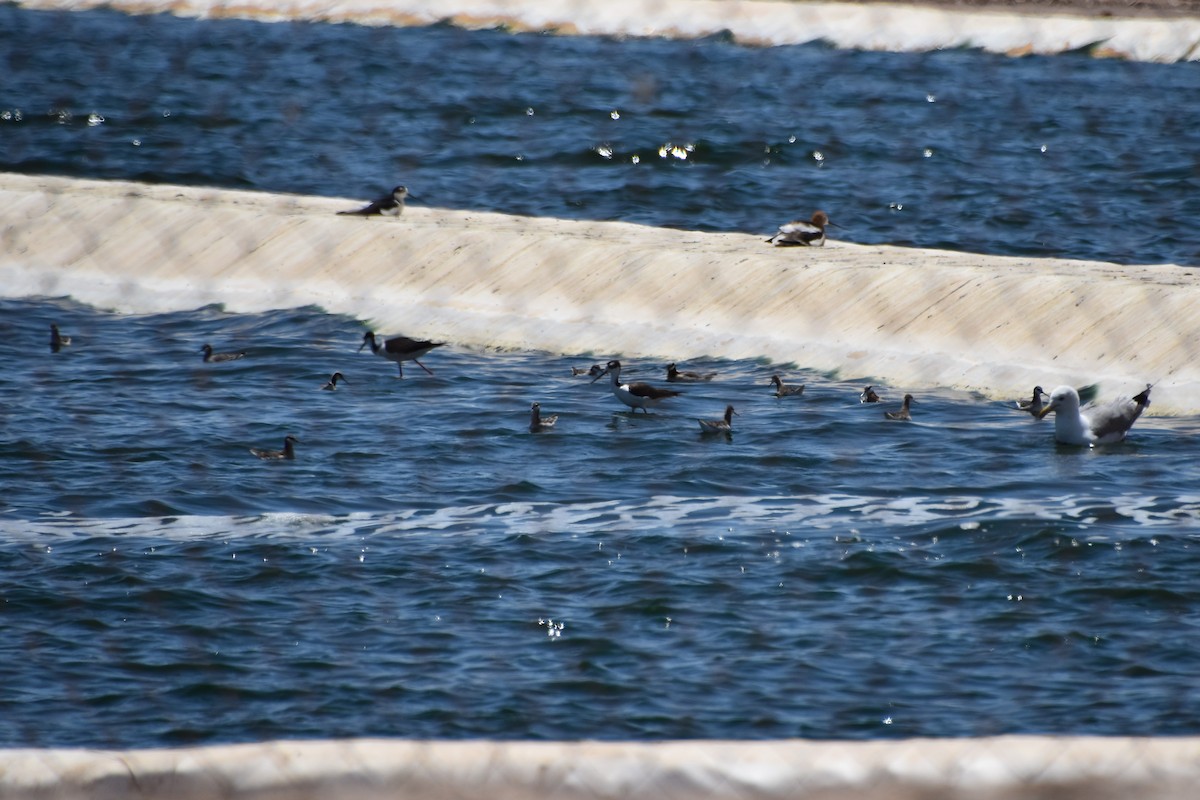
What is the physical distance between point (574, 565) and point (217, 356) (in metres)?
5.97

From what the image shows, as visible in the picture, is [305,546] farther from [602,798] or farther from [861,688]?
[602,798]

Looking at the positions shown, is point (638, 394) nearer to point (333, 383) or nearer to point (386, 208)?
point (333, 383)

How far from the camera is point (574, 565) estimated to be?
9047mm

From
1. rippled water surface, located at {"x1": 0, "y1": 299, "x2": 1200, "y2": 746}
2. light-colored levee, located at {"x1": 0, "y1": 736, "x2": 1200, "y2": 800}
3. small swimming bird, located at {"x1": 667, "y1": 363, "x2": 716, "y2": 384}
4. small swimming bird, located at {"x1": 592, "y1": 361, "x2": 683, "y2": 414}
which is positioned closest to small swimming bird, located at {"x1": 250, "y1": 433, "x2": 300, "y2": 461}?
rippled water surface, located at {"x1": 0, "y1": 299, "x2": 1200, "y2": 746}

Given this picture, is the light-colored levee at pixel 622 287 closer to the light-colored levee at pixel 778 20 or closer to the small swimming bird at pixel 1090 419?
the small swimming bird at pixel 1090 419

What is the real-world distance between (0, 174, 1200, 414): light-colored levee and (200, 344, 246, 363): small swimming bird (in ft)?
3.38

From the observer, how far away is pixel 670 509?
10.1 metres

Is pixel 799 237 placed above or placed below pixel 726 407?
above

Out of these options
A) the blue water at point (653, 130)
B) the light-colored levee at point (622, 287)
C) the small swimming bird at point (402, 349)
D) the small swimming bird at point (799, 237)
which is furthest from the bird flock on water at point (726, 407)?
the blue water at point (653, 130)

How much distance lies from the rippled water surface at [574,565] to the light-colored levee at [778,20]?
900 inches

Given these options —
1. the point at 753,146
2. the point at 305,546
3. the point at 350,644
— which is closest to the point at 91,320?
the point at 305,546

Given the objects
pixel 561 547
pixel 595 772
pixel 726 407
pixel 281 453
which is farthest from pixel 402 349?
pixel 595 772

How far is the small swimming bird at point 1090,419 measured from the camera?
36.3 feet

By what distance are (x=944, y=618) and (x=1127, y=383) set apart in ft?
15.8
